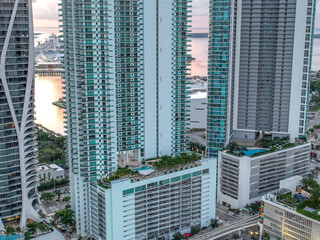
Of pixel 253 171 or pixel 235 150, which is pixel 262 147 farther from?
pixel 253 171

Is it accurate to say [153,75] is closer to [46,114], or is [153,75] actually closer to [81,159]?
[81,159]

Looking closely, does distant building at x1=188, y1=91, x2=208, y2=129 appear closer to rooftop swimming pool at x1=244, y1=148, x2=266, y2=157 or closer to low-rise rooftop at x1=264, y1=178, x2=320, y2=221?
rooftop swimming pool at x1=244, y1=148, x2=266, y2=157

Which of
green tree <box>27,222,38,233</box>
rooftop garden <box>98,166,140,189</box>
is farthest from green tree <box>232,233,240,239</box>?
green tree <box>27,222,38,233</box>

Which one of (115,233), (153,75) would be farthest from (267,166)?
(115,233)

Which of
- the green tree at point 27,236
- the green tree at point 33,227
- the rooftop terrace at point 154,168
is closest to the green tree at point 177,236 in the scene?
the rooftop terrace at point 154,168

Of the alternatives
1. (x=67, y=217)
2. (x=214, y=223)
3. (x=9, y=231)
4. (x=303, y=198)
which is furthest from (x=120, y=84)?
(x=303, y=198)
